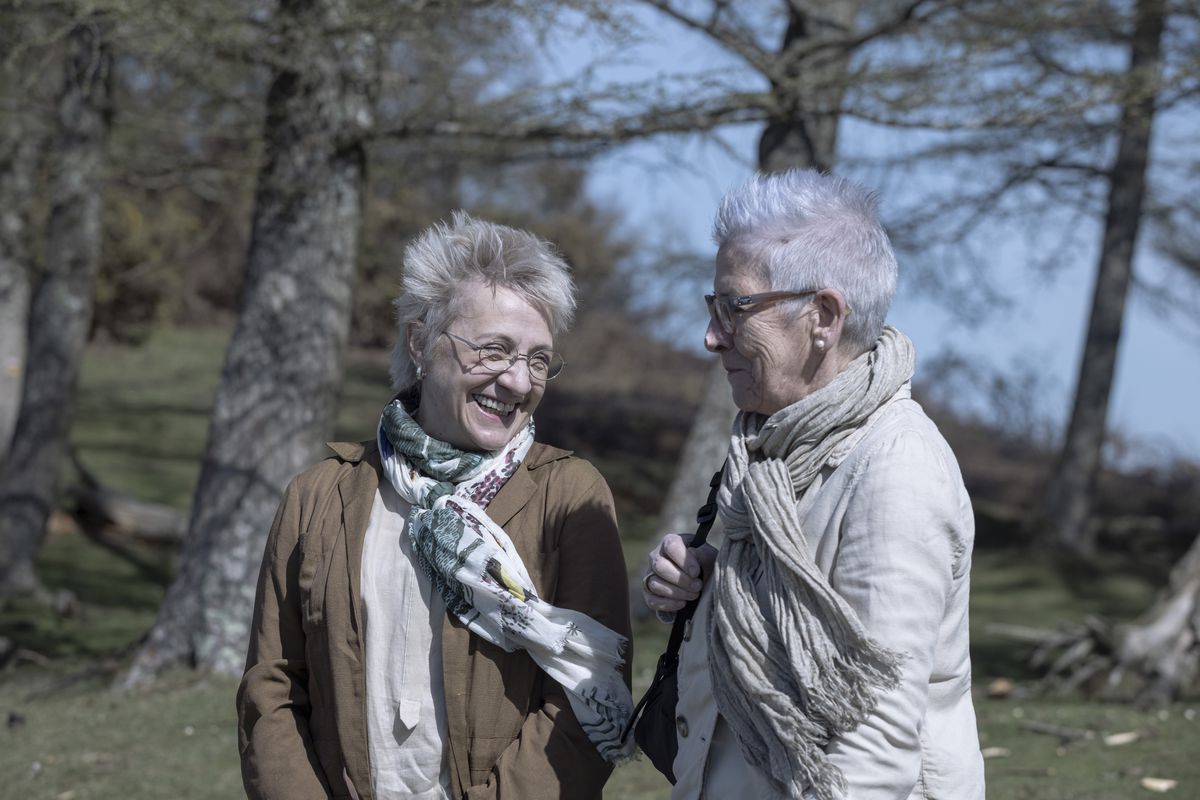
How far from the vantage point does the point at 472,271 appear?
278 centimetres

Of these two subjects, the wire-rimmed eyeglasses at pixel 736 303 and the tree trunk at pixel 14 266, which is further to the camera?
the tree trunk at pixel 14 266

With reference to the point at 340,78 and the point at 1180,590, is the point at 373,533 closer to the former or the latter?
the point at 340,78

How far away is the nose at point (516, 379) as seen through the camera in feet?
8.93

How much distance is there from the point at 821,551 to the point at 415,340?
116 centimetres

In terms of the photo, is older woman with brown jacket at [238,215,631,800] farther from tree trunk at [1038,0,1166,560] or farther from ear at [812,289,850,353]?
tree trunk at [1038,0,1166,560]

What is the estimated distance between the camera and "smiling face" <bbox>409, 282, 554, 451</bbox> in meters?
2.74

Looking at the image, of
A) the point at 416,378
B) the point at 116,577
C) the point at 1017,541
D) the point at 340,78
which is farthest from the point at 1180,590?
the point at 116,577

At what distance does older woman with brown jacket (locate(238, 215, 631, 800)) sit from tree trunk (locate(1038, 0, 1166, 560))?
12.4m

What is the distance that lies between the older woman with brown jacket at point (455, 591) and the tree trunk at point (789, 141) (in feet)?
12.1

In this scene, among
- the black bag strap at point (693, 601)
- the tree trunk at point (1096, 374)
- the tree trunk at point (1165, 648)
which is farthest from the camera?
the tree trunk at point (1096, 374)

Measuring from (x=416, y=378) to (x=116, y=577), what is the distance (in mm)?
9816

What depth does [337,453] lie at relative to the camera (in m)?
2.87

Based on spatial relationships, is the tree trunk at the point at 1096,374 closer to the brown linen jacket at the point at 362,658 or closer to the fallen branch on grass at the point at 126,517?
the fallen branch on grass at the point at 126,517

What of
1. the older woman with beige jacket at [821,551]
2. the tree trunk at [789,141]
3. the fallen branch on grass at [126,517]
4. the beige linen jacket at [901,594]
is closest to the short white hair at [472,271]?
the older woman with beige jacket at [821,551]
